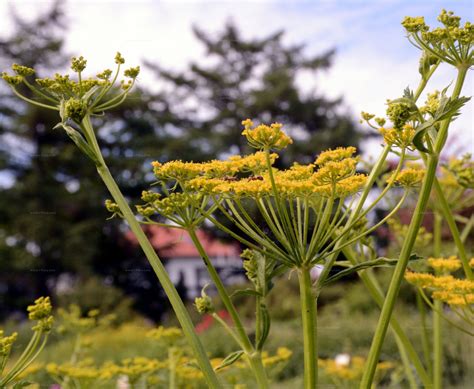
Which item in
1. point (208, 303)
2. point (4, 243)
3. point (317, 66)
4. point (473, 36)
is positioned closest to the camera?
point (473, 36)

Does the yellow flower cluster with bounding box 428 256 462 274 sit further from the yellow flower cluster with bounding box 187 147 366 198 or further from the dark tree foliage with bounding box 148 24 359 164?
the dark tree foliage with bounding box 148 24 359 164

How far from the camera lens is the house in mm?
10562

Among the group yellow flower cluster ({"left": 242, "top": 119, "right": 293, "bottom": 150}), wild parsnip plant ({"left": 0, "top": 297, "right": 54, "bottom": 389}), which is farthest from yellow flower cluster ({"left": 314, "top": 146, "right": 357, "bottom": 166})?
wild parsnip plant ({"left": 0, "top": 297, "right": 54, "bottom": 389})

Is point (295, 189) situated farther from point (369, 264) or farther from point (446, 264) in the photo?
point (446, 264)

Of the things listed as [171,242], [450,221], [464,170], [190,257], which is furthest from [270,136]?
[190,257]

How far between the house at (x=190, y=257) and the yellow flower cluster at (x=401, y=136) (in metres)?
7.86

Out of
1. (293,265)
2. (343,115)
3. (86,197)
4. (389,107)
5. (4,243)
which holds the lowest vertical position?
(293,265)

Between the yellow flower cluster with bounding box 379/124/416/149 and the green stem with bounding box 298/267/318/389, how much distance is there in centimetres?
29

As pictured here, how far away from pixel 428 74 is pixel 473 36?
4.5 inches

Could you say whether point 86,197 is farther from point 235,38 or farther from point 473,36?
point 473,36

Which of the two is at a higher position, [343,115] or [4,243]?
[343,115]

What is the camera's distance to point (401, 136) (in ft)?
3.82

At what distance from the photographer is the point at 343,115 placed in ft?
45.7

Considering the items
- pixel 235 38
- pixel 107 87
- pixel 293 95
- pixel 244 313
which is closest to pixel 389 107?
pixel 107 87
